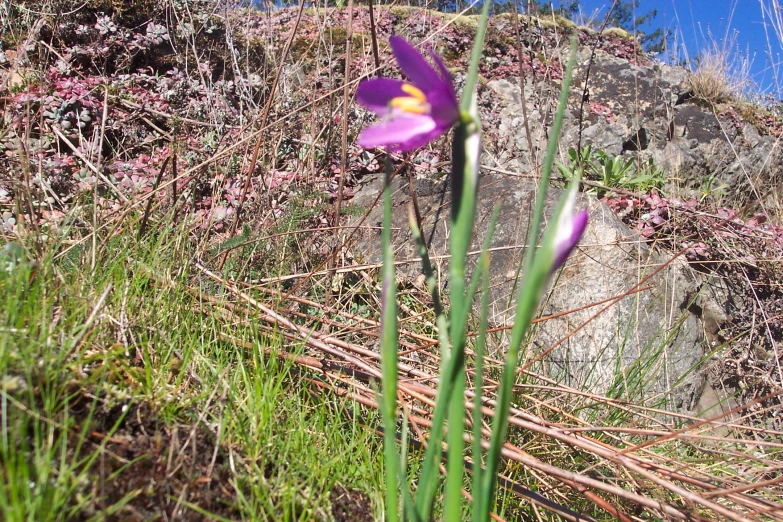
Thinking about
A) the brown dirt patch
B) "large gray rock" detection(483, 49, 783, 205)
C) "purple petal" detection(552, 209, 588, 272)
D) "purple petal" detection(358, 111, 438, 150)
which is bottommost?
the brown dirt patch

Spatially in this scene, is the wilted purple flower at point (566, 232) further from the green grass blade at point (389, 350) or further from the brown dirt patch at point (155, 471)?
the brown dirt patch at point (155, 471)

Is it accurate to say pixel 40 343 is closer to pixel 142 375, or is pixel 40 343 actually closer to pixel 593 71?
pixel 142 375

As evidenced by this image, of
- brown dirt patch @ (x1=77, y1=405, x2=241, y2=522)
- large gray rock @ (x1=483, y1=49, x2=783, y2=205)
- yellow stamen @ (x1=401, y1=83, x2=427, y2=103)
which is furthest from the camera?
large gray rock @ (x1=483, y1=49, x2=783, y2=205)

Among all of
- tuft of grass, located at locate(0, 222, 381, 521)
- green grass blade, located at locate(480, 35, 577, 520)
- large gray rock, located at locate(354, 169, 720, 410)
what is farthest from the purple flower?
large gray rock, located at locate(354, 169, 720, 410)

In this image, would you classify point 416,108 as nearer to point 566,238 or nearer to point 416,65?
Result: point 416,65

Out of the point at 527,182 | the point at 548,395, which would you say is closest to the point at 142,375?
the point at 548,395

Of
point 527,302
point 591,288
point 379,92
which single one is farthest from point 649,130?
point 527,302

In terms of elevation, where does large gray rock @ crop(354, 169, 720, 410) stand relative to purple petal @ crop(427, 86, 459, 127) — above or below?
below

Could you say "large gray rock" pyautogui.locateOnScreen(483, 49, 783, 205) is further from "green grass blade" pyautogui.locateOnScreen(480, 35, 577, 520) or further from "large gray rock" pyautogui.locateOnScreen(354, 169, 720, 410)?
"green grass blade" pyautogui.locateOnScreen(480, 35, 577, 520)
